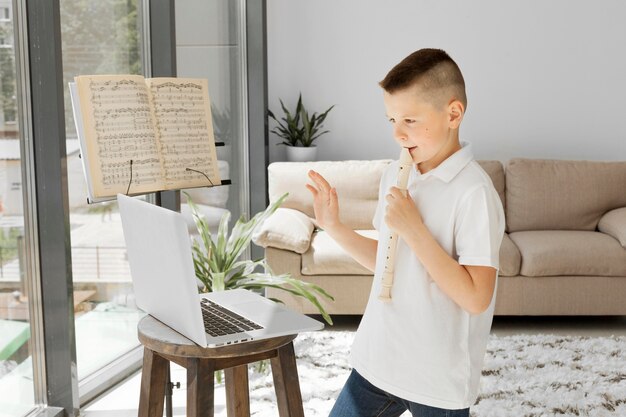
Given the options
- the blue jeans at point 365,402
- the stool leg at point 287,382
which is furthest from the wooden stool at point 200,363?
the blue jeans at point 365,402

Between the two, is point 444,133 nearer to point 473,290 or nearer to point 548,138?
point 473,290

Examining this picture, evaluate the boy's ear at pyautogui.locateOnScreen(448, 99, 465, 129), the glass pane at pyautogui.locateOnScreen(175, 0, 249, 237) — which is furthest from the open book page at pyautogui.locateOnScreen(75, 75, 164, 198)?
the glass pane at pyautogui.locateOnScreen(175, 0, 249, 237)

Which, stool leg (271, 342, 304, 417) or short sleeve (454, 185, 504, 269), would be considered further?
stool leg (271, 342, 304, 417)

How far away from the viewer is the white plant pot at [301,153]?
563 cm

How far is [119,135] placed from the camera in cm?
228

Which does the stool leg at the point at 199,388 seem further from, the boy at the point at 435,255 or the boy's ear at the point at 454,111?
the boy's ear at the point at 454,111

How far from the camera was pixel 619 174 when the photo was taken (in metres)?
5.12

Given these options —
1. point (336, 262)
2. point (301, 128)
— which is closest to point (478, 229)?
point (336, 262)

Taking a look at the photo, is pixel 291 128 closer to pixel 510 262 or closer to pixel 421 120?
pixel 510 262

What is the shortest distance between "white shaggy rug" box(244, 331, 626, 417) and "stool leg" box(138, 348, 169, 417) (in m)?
1.31

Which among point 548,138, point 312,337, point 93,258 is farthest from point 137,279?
point 548,138

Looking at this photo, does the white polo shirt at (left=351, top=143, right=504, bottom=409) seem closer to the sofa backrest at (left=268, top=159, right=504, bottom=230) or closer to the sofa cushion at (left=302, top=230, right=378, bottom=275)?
the sofa cushion at (left=302, top=230, right=378, bottom=275)

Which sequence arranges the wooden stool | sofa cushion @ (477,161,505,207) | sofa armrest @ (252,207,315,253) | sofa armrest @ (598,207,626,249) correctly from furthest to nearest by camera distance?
1. sofa cushion @ (477,161,505,207)
2. sofa armrest @ (598,207,626,249)
3. sofa armrest @ (252,207,315,253)
4. the wooden stool

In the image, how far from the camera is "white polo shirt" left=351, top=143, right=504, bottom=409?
64.7 inches
